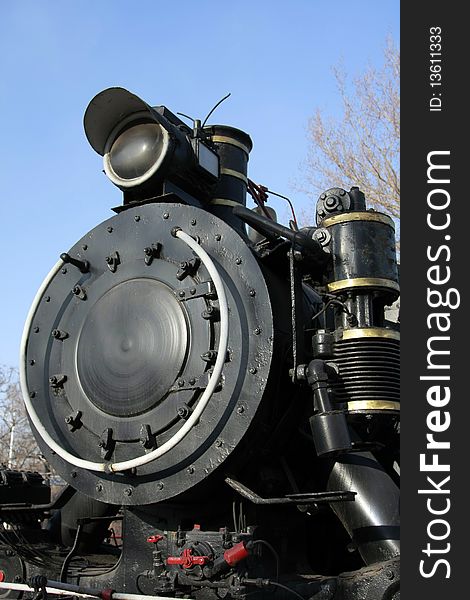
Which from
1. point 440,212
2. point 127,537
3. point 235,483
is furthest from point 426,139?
point 127,537

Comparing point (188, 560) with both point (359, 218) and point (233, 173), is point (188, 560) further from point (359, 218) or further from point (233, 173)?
point (233, 173)

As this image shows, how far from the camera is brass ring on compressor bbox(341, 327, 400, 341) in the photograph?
129 inches

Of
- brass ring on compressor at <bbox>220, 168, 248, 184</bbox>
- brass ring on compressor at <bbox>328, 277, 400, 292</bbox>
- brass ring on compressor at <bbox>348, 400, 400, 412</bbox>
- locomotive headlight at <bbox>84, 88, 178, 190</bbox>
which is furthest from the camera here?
brass ring on compressor at <bbox>220, 168, 248, 184</bbox>

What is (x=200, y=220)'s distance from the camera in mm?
3547

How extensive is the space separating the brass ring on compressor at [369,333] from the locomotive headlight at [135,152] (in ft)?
4.13

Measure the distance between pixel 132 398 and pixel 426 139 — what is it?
5.44ft

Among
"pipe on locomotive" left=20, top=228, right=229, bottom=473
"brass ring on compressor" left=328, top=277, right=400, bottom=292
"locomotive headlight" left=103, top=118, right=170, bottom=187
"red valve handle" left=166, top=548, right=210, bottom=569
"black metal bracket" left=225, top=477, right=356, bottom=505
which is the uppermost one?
"locomotive headlight" left=103, top=118, right=170, bottom=187

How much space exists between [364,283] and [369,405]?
1.74 ft

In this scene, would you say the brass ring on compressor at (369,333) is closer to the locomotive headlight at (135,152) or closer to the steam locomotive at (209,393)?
the steam locomotive at (209,393)

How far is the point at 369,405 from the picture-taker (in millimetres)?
3180

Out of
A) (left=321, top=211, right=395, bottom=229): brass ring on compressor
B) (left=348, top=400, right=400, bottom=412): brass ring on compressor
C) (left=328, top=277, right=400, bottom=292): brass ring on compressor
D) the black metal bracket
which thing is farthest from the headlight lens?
the black metal bracket

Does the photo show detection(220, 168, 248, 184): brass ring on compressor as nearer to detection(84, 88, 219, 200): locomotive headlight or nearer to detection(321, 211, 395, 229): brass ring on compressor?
detection(84, 88, 219, 200): locomotive headlight

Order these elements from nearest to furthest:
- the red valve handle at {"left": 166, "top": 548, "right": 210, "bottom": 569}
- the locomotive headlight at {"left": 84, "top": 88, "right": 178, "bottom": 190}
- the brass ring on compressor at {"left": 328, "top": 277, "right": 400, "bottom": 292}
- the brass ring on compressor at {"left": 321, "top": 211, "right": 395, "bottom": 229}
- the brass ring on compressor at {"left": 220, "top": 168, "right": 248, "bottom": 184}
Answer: the red valve handle at {"left": 166, "top": 548, "right": 210, "bottom": 569} < the brass ring on compressor at {"left": 328, "top": 277, "right": 400, "bottom": 292} < the brass ring on compressor at {"left": 321, "top": 211, "right": 395, "bottom": 229} < the locomotive headlight at {"left": 84, "top": 88, "right": 178, "bottom": 190} < the brass ring on compressor at {"left": 220, "top": 168, "right": 248, "bottom": 184}

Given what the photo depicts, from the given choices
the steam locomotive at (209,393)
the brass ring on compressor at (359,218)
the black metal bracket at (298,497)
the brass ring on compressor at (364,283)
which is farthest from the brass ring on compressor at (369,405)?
the brass ring on compressor at (359,218)
